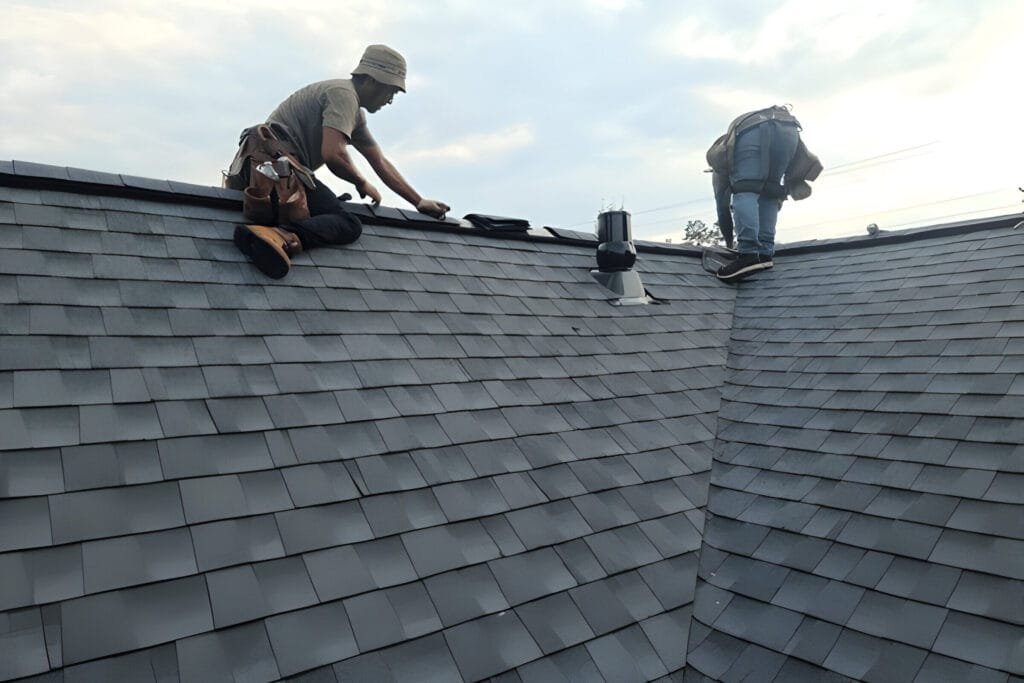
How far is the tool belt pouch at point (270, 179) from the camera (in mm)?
4242

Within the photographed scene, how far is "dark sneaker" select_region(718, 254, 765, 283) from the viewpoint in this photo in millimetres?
7086

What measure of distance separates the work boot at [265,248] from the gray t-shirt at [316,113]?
4.00ft

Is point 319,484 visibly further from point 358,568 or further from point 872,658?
point 872,658

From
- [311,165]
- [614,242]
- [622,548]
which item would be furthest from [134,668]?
[614,242]

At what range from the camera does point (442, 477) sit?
2938 mm

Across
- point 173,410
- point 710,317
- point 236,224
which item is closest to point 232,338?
point 173,410

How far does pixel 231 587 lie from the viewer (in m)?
2.12

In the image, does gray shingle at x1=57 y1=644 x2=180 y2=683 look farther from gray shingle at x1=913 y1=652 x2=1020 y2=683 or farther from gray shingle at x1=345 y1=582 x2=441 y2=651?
gray shingle at x1=913 y1=652 x2=1020 y2=683

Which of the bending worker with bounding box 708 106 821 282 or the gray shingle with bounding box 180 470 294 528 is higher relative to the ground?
the bending worker with bounding box 708 106 821 282

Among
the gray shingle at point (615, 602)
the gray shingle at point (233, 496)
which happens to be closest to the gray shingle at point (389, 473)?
the gray shingle at point (233, 496)

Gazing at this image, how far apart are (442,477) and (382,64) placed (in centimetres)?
362

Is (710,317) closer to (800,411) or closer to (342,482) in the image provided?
(800,411)

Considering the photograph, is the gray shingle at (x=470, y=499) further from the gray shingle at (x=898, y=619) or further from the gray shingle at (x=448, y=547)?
the gray shingle at (x=898, y=619)

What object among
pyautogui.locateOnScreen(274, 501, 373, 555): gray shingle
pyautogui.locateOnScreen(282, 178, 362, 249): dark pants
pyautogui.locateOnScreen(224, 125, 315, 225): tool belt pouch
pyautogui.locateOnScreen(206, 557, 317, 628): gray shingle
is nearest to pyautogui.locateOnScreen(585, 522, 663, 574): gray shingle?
pyautogui.locateOnScreen(274, 501, 373, 555): gray shingle
